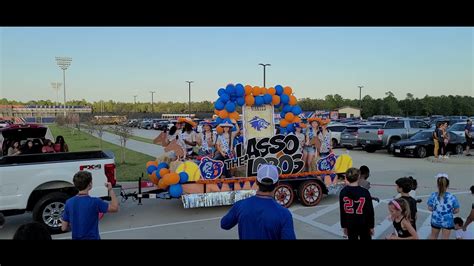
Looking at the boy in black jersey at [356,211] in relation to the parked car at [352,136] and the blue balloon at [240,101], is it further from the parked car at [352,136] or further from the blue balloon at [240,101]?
the parked car at [352,136]

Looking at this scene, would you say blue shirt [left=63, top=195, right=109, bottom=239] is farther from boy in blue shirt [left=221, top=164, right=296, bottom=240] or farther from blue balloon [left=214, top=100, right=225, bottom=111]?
blue balloon [left=214, top=100, right=225, bottom=111]

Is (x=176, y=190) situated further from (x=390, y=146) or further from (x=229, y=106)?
(x=390, y=146)

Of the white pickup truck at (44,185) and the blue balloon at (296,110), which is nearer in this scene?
the white pickup truck at (44,185)

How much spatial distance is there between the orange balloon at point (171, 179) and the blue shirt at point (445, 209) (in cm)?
458

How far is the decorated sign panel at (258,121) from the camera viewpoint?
927 centimetres

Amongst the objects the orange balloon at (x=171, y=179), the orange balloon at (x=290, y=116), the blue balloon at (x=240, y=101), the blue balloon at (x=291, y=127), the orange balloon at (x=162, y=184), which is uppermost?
the blue balloon at (x=240, y=101)

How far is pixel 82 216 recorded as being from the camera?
4.09 meters

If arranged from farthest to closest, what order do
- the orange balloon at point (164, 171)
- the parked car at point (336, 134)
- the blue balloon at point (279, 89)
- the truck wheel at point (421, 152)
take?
1. the parked car at point (336, 134)
2. the truck wheel at point (421, 152)
3. the blue balloon at point (279, 89)
4. the orange balloon at point (164, 171)

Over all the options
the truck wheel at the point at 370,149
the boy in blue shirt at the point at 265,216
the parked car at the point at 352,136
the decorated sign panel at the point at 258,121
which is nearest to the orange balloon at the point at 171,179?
the decorated sign panel at the point at 258,121

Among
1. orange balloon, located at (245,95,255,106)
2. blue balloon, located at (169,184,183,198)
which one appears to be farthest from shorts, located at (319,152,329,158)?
blue balloon, located at (169,184,183,198)

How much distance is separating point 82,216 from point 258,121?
18.9ft
